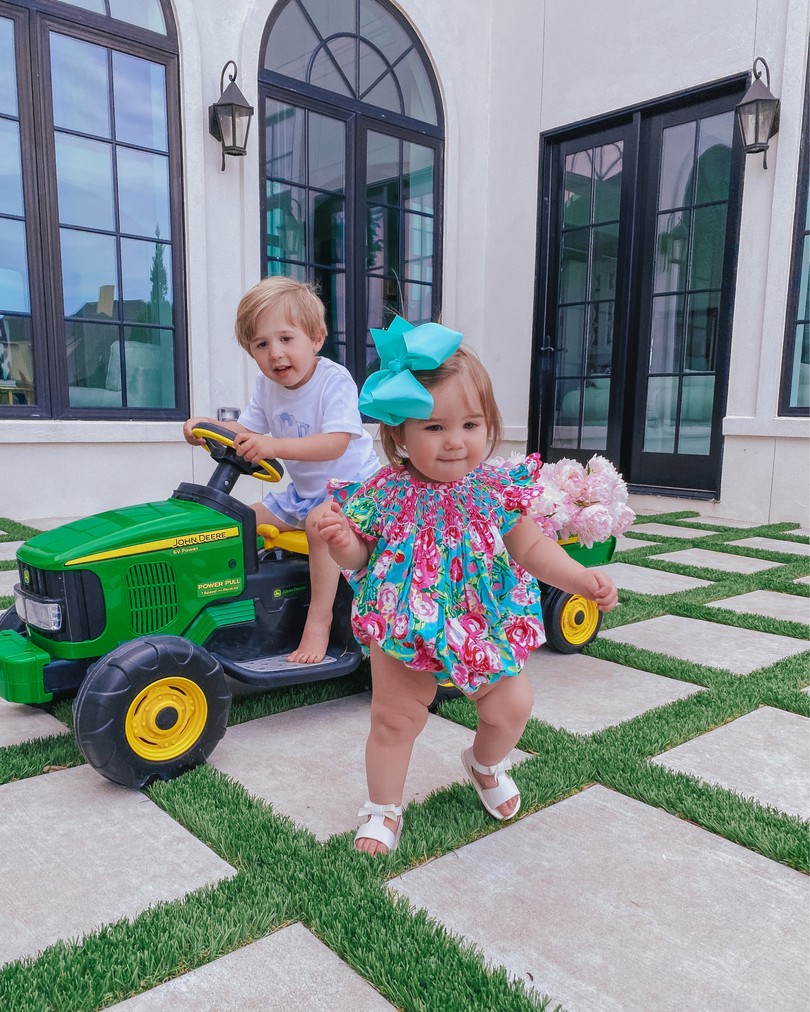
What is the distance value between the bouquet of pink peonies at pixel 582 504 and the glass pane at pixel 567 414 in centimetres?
395

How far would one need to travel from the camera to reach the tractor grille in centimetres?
165

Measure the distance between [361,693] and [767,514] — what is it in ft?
13.3

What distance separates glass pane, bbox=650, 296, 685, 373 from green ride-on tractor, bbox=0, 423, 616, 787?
174 inches

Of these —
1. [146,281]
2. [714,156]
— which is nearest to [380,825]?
[146,281]

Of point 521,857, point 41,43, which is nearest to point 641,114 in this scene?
point 41,43

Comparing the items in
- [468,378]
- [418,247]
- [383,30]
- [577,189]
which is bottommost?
[468,378]

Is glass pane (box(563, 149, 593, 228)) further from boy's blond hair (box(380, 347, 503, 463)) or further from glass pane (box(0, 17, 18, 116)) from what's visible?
boy's blond hair (box(380, 347, 503, 463))

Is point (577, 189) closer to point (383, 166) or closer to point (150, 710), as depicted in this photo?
point (383, 166)

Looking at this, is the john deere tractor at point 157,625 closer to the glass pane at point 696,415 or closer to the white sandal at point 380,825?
the white sandal at point 380,825

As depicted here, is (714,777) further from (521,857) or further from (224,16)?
(224,16)

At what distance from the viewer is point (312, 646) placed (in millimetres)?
1910

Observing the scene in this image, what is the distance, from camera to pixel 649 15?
544cm

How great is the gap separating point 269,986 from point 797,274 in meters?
5.21

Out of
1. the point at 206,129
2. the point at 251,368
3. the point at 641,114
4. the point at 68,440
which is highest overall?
the point at 641,114
